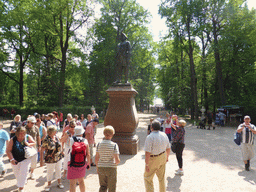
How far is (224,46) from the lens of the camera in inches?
842

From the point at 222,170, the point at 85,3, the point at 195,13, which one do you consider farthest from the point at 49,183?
the point at 195,13

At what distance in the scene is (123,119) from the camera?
7.94 metres

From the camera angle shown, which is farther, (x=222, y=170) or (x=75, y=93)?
(x=75, y=93)

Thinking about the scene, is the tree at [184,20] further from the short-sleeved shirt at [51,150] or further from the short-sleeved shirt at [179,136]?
the short-sleeved shirt at [51,150]

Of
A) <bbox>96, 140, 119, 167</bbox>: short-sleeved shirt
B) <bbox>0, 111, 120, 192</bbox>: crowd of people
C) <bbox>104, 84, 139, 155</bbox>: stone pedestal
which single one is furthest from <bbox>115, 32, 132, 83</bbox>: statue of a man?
<bbox>96, 140, 119, 167</bbox>: short-sleeved shirt

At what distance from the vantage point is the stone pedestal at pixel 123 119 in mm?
7789

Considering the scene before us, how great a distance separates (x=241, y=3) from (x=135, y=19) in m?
13.2

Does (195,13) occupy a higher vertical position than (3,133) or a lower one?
higher

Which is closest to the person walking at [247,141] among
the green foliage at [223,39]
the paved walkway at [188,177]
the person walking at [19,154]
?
the paved walkway at [188,177]

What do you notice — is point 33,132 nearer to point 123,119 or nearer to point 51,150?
point 51,150

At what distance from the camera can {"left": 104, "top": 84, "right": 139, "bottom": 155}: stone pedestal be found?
307 inches

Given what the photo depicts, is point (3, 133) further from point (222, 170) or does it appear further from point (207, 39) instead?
point (207, 39)

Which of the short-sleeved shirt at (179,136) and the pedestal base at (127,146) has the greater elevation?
the short-sleeved shirt at (179,136)

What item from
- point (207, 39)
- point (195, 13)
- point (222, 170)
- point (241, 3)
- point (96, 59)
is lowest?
point (222, 170)
